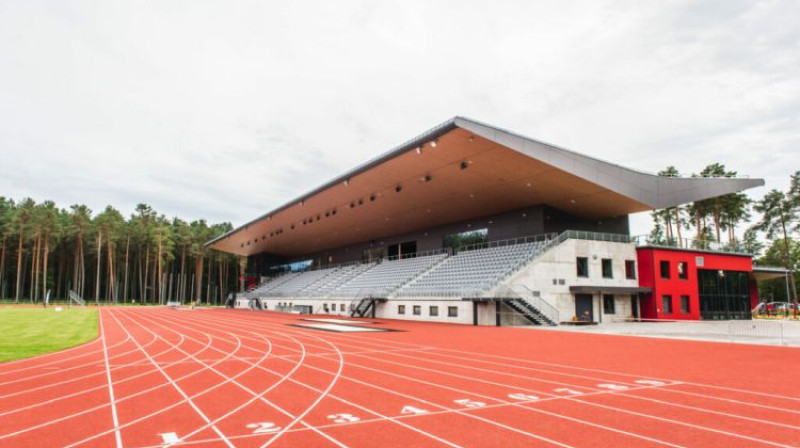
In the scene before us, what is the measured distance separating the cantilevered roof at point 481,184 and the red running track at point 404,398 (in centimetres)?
1317

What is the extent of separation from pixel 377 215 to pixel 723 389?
1425 inches

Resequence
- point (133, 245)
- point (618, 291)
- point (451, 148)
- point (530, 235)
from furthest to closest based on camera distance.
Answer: point (133, 245) → point (530, 235) → point (618, 291) → point (451, 148)

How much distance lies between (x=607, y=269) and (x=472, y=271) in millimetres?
8531

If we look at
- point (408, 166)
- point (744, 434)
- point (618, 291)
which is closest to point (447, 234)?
point (408, 166)

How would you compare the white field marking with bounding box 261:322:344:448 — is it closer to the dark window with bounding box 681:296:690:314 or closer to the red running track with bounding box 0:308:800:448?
the red running track with bounding box 0:308:800:448

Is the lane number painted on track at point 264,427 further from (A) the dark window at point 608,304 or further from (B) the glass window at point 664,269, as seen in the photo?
(B) the glass window at point 664,269

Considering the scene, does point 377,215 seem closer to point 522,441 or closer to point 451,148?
point 451,148

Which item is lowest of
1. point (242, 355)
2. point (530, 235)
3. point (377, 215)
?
point (242, 355)

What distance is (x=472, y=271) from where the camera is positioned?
32625mm

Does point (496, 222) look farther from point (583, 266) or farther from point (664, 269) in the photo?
point (664, 269)

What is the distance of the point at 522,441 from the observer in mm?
5688

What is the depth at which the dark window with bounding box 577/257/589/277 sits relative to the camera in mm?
29848

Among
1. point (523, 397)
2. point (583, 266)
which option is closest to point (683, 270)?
point (583, 266)

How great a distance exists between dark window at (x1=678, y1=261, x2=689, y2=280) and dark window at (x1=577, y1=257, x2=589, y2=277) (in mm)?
7734
